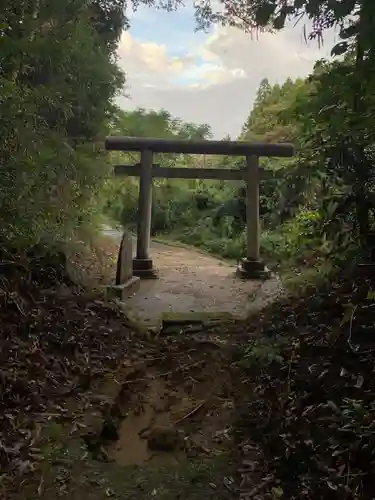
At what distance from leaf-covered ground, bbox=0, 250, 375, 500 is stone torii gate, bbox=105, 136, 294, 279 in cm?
391

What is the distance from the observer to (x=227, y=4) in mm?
6098

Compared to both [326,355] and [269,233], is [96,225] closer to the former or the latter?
[326,355]

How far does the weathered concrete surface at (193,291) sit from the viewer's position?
20.6 ft

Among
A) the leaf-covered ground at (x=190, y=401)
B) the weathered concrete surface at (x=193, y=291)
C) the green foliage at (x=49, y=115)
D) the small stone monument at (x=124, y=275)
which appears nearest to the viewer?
the leaf-covered ground at (x=190, y=401)

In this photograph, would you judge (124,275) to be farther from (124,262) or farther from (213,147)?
(213,147)

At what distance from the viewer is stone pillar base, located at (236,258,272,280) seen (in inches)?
343

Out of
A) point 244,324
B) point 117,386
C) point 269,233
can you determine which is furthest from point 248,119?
point 117,386

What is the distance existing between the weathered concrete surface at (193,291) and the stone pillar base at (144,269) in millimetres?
162

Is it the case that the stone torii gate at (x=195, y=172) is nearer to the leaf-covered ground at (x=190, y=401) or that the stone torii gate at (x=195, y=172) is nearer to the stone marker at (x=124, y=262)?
the stone marker at (x=124, y=262)

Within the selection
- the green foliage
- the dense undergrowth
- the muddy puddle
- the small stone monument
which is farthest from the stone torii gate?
the muddy puddle

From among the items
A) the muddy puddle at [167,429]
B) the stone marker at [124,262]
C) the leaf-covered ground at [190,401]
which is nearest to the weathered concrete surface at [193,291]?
the stone marker at [124,262]

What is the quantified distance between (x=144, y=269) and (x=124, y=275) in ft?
5.22

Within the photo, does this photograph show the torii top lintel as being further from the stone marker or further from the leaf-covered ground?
the leaf-covered ground

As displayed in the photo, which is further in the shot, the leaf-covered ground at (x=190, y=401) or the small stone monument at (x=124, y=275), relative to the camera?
the small stone monument at (x=124, y=275)
